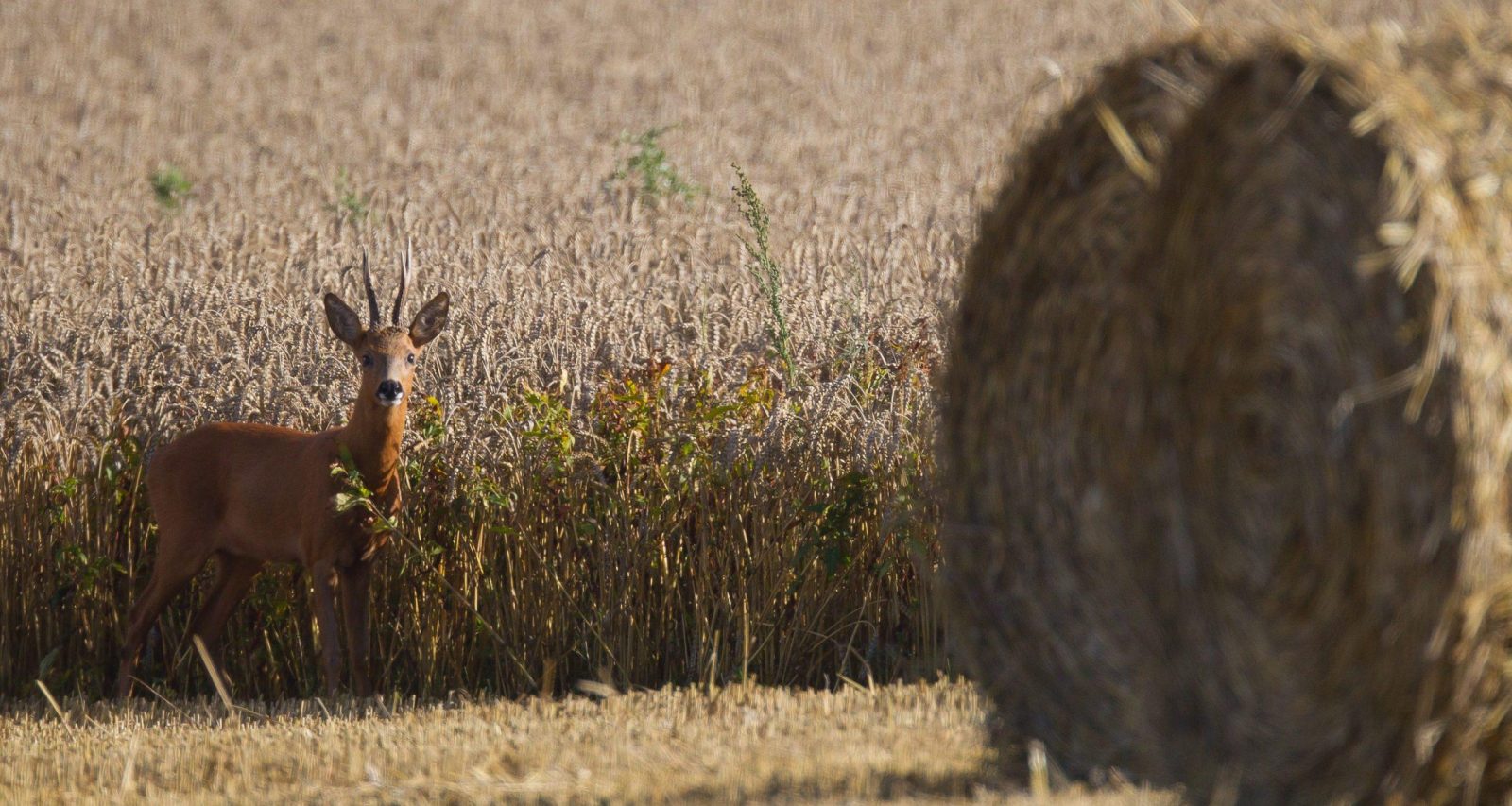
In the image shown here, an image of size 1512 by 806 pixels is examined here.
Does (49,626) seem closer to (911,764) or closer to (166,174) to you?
(911,764)

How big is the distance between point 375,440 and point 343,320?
1.68ft

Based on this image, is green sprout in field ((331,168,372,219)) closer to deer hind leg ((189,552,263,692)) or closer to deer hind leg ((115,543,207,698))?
deer hind leg ((189,552,263,692))

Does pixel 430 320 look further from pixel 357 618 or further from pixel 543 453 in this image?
pixel 357 618

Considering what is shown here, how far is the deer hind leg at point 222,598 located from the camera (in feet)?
21.9

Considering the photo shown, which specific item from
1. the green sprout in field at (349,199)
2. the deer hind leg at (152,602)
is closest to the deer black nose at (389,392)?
the deer hind leg at (152,602)

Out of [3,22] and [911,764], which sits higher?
[3,22]

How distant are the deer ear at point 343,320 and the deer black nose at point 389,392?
1.06 feet

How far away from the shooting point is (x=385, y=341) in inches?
249

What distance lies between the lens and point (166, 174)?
1416 centimetres

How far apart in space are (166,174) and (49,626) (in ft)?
26.7

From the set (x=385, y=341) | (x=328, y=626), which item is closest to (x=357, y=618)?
(x=328, y=626)

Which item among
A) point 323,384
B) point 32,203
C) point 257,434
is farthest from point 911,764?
point 32,203

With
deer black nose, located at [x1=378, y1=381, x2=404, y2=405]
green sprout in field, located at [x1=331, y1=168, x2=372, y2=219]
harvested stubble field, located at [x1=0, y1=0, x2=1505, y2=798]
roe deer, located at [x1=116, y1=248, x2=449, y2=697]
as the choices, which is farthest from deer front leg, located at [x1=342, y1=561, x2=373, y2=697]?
green sprout in field, located at [x1=331, y1=168, x2=372, y2=219]

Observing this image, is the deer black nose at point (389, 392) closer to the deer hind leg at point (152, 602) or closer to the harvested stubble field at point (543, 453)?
the harvested stubble field at point (543, 453)
